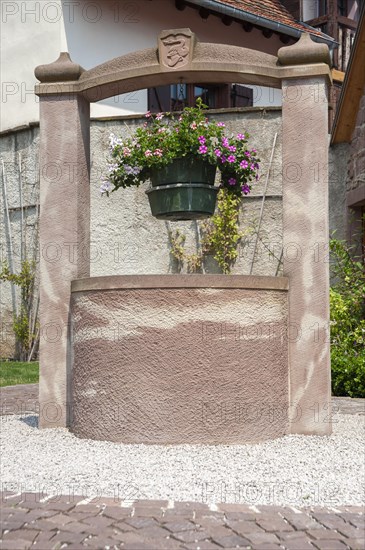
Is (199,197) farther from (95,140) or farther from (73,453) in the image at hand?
(95,140)

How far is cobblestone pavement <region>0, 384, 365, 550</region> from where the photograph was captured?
2973 mm

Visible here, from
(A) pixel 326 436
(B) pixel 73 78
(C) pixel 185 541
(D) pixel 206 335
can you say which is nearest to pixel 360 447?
(A) pixel 326 436

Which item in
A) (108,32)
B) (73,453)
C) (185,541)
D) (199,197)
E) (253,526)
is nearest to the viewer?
(185,541)

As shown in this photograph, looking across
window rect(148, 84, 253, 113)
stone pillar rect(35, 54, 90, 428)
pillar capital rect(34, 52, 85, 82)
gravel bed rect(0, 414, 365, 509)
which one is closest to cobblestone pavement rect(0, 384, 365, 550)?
gravel bed rect(0, 414, 365, 509)

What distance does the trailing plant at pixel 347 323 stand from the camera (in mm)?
7609

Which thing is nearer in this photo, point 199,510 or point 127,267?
point 199,510

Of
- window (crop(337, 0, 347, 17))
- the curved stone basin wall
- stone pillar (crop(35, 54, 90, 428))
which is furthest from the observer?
window (crop(337, 0, 347, 17))

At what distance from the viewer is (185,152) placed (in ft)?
17.4

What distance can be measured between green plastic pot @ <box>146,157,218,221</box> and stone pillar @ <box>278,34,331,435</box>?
557mm

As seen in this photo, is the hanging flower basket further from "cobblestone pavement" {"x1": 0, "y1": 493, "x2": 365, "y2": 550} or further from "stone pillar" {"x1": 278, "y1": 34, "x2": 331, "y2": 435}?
"cobblestone pavement" {"x1": 0, "y1": 493, "x2": 365, "y2": 550}

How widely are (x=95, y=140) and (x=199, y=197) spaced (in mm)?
5497

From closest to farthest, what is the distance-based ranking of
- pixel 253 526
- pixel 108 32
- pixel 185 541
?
pixel 185 541 → pixel 253 526 → pixel 108 32

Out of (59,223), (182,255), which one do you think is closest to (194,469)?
(59,223)

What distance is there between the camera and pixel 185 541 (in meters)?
2.99
